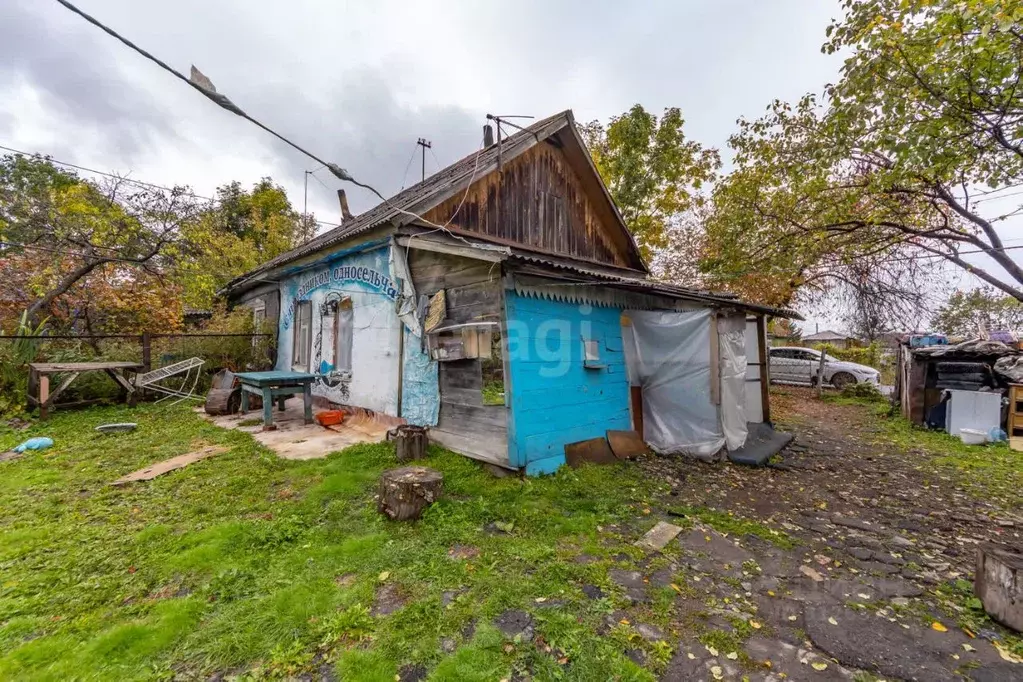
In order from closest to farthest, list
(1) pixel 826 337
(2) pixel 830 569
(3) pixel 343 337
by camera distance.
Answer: (2) pixel 830 569, (3) pixel 343 337, (1) pixel 826 337

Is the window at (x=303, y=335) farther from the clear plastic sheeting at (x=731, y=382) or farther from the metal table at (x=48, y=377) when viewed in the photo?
the clear plastic sheeting at (x=731, y=382)

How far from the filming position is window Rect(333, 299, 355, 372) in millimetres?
7609

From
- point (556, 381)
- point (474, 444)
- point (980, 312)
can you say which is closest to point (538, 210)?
point (556, 381)

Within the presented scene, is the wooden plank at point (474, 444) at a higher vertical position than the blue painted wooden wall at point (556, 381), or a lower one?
lower

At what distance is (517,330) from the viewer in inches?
200

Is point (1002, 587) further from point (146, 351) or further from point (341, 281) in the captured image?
point (146, 351)

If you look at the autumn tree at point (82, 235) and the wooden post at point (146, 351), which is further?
the autumn tree at point (82, 235)

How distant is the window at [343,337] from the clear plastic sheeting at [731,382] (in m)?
6.27

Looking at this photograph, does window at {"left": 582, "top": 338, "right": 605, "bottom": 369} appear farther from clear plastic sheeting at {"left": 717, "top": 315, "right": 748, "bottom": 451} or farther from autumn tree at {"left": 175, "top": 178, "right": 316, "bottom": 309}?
autumn tree at {"left": 175, "top": 178, "right": 316, "bottom": 309}

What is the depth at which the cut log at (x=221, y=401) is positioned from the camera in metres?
8.02

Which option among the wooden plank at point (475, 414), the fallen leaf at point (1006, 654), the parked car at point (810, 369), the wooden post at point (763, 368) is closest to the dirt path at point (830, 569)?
the fallen leaf at point (1006, 654)

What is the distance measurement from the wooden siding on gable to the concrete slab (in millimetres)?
3552

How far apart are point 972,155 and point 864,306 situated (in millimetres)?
8062

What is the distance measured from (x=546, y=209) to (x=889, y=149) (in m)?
5.26
